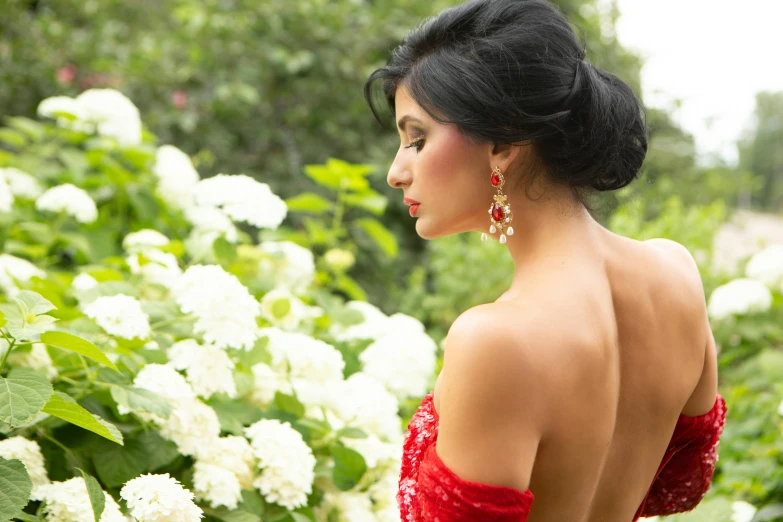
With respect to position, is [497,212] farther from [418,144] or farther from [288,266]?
[288,266]

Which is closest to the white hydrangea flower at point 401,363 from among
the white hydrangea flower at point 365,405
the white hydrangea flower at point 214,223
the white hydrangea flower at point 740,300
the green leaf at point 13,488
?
the white hydrangea flower at point 365,405

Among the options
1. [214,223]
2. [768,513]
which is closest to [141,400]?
[214,223]

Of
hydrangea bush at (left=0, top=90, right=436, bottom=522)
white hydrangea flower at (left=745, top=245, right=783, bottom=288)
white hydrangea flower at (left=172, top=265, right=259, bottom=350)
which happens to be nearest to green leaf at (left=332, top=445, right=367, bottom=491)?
hydrangea bush at (left=0, top=90, right=436, bottom=522)

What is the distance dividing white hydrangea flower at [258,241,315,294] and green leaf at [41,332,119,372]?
42.5 inches

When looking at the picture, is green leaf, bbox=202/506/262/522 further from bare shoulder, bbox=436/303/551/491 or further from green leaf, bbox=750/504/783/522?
green leaf, bbox=750/504/783/522

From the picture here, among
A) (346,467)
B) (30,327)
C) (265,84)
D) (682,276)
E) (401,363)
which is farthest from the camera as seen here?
(265,84)

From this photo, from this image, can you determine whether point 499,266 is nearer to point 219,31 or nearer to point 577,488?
point 219,31

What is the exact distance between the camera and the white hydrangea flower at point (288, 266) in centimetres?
237

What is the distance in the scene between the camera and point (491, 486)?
42.8 inches

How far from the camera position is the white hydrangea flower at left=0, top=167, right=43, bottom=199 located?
2.48 m

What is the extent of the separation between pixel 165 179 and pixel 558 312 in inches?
74.0

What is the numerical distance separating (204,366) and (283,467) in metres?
0.27

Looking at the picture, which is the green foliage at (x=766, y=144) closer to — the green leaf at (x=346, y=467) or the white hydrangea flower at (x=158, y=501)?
the green leaf at (x=346, y=467)

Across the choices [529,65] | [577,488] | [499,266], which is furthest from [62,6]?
[577,488]
